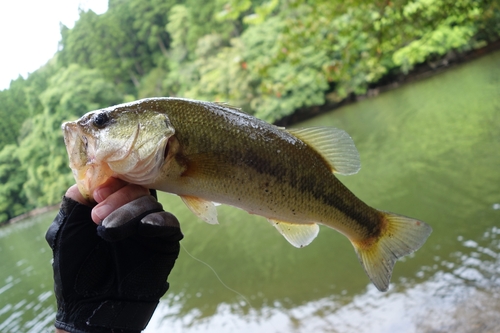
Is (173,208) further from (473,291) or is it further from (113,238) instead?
(113,238)

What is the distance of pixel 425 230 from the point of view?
210 centimetres

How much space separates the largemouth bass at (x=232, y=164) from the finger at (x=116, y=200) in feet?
0.25

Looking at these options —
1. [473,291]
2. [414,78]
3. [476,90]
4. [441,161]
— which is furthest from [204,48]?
[473,291]

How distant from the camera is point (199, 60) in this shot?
141 feet

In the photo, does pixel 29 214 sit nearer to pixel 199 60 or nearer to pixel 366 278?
pixel 199 60

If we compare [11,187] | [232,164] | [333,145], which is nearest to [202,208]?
[232,164]

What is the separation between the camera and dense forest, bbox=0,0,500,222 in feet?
20.1

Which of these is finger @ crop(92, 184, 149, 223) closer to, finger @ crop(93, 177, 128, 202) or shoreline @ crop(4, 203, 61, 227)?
finger @ crop(93, 177, 128, 202)

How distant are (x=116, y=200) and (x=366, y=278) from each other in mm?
6444

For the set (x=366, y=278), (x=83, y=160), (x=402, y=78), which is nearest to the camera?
(x=83, y=160)

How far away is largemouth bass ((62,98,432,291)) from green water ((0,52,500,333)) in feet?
2.43

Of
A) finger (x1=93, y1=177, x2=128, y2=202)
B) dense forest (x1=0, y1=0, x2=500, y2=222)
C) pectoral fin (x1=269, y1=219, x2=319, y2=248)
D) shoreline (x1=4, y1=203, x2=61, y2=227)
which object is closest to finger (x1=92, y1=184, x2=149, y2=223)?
finger (x1=93, y1=177, x2=128, y2=202)

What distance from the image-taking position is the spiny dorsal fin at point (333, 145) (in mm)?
2074

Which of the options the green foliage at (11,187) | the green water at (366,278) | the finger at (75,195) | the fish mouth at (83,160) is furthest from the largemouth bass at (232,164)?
the green foliage at (11,187)
